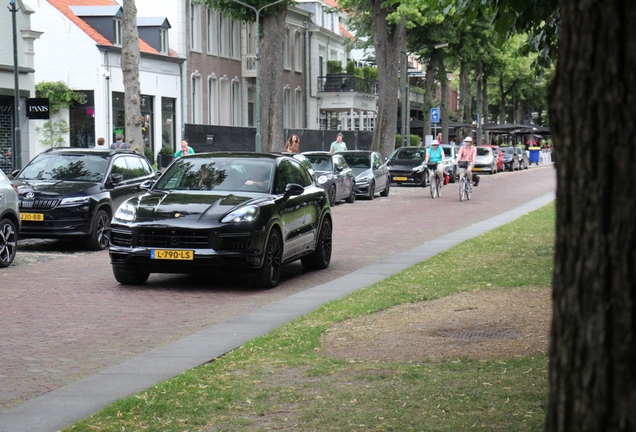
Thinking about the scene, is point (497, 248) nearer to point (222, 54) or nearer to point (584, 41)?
point (584, 41)

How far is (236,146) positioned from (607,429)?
147ft

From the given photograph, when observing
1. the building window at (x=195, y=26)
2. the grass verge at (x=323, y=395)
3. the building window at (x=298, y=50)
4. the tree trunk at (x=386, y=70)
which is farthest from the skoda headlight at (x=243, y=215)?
the building window at (x=298, y=50)

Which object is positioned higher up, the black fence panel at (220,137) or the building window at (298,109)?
the building window at (298,109)

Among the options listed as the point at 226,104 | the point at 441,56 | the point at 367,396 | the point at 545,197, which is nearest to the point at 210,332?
the point at 367,396

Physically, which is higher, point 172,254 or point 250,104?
point 250,104

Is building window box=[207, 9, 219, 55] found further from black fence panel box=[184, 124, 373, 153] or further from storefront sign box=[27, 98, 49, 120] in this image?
storefront sign box=[27, 98, 49, 120]

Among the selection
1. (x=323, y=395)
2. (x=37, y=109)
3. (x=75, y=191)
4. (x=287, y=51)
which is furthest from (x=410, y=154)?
(x=323, y=395)

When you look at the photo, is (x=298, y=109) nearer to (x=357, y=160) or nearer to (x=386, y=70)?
(x=386, y=70)

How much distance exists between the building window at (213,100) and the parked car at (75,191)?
33.6 metres

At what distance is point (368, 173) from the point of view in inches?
1353

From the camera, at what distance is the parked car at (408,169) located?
4228cm

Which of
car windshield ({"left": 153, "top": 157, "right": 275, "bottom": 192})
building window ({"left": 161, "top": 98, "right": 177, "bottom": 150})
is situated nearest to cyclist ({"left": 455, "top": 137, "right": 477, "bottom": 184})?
car windshield ({"left": 153, "top": 157, "right": 275, "bottom": 192})

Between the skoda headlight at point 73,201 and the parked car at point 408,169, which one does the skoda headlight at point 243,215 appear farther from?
the parked car at point 408,169

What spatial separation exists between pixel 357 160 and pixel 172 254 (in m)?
24.0
